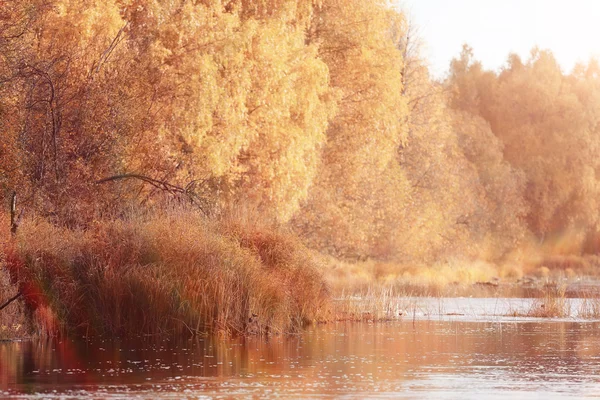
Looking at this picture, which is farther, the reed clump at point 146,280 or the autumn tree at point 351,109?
the autumn tree at point 351,109

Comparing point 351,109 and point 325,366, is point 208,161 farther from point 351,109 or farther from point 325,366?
point 325,366

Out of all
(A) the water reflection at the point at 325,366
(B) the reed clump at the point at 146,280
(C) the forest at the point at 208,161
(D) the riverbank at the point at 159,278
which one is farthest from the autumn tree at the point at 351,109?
(A) the water reflection at the point at 325,366

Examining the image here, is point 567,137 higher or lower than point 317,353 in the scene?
higher

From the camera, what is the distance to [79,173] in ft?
72.3

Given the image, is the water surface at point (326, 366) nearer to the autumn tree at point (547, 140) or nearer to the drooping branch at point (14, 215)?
the drooping branch at point (14, 215)

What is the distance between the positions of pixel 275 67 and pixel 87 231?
31.8 ft

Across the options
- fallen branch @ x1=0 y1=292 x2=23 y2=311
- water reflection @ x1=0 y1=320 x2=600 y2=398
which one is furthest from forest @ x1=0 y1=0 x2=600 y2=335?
water reflection @ x1=0 y1=320 x2=600 y2=398

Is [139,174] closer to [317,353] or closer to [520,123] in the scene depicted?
[317,353]

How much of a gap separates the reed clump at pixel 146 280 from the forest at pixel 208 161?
3 cm

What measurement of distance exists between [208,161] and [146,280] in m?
8.20

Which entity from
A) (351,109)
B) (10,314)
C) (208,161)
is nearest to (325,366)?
(10,314)

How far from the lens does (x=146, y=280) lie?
1903cm

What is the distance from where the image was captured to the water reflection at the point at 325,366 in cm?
1235

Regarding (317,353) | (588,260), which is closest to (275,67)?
(317,353)
